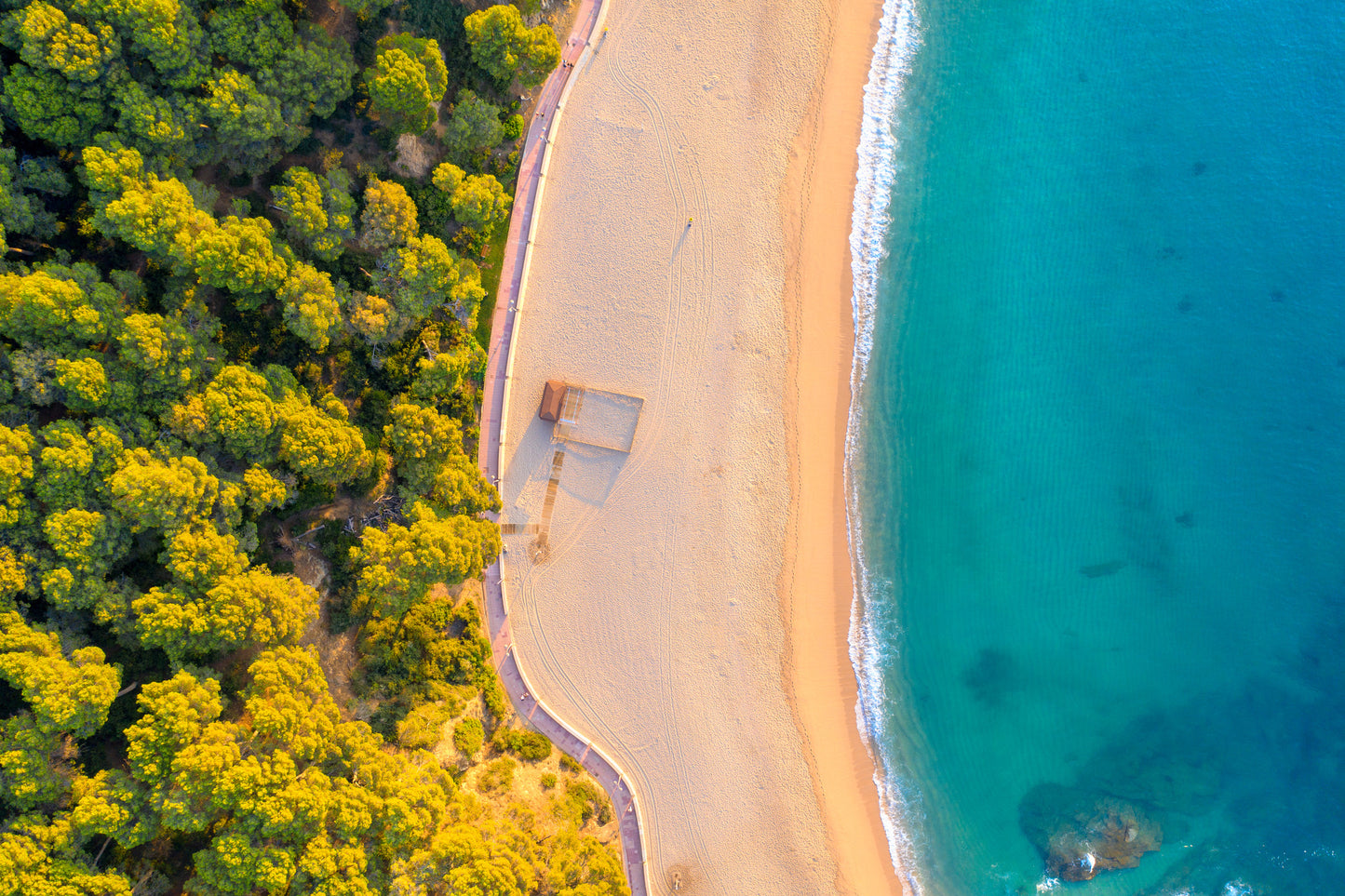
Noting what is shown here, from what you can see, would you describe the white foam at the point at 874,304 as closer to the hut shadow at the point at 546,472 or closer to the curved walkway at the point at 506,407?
the hut shadow at the point at 546,472

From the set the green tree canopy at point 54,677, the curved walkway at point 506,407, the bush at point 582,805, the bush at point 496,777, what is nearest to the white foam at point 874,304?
the curved walkway at point 506,407

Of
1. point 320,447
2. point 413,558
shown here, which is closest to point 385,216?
point 320,447

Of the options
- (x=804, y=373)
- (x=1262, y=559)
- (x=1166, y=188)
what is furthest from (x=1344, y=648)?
(x=804, y=373)

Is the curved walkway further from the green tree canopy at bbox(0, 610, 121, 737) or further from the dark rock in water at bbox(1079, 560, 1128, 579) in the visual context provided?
the dark rock in water at bbox(1079, 560, 1128, 579)

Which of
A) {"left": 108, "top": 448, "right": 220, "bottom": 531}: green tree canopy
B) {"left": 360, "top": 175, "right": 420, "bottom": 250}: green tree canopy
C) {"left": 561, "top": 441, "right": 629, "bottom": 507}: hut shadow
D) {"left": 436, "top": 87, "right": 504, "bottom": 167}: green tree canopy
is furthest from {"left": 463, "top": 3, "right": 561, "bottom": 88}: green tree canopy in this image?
{"left": 108, "top": 448, "right": 220, "bottom": 531}: green tree canopy

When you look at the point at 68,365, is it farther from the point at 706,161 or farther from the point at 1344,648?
the point at 1344,648

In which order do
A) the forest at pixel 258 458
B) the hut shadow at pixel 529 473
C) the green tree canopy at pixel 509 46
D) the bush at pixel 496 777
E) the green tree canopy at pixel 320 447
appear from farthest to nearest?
1. the hut shadow at pixel 529 473
2. the bush at pixel 496 777
3. the green tree canopy at pixel 509 46
4. the green tree canopy at pixel 320 447
5. the forest at pixel 258 458
